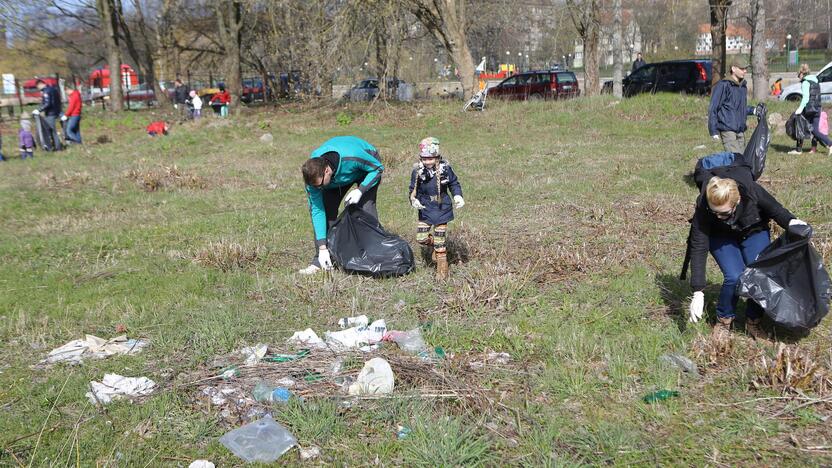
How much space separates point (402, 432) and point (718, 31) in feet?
60.5

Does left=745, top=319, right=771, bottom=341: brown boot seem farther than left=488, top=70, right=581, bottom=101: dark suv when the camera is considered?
No

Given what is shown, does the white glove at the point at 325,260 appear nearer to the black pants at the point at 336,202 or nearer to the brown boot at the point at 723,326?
the black pants at the point at 336,202

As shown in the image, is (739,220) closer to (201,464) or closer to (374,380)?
(374,380)

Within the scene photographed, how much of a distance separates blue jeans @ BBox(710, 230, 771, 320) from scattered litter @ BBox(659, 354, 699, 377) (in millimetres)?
512

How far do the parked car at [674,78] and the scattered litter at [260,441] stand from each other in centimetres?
2119

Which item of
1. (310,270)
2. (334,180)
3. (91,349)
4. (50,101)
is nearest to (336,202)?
(334,180)

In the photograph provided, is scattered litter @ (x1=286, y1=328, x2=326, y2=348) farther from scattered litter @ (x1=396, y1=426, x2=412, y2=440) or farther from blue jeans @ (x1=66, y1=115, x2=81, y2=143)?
blue jeans @ (x1=66, y1=115, x2=81, y2=143)

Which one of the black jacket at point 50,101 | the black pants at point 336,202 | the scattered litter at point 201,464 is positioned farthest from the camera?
the black jacket at point 50,101

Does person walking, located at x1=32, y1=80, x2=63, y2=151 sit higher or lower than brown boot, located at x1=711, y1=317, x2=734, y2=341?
higher

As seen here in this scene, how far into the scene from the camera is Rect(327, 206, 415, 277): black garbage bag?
613 cm

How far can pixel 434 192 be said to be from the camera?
6070 mm

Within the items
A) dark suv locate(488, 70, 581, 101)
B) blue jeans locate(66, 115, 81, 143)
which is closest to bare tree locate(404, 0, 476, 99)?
dark suv locate(488, 70, 581, 101)

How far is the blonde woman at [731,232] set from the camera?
4.04 m

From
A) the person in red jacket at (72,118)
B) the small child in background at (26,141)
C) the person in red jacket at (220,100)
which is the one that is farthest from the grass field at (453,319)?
the person in red jacket at (220,100)
